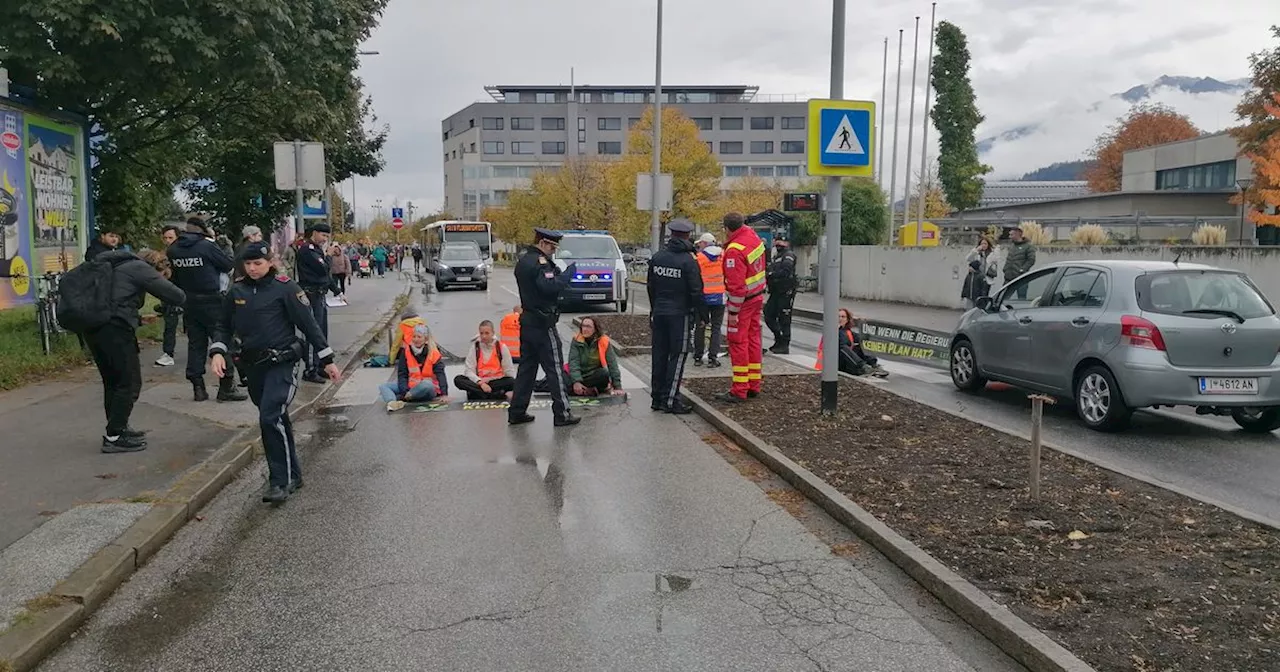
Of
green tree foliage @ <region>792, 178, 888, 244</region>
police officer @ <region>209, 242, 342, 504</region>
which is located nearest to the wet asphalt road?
police officer @ <region>209, 242, 342, 504</region>

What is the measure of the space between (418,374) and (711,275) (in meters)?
4.42

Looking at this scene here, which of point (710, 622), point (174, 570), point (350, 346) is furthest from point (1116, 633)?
point (350, 346)

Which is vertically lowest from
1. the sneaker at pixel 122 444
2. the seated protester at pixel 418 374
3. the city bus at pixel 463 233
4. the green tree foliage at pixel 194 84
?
the sneaker at pixel 122 444

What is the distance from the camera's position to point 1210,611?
14.0ft

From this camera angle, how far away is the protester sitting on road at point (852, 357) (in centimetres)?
1227

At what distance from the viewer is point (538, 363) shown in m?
9.02

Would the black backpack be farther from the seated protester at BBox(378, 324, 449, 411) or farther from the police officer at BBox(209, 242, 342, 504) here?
the seated protester at BBox(378, 324, 449, 411)

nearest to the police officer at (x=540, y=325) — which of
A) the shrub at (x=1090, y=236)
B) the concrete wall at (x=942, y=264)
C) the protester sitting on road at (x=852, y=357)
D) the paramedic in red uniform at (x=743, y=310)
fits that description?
the paramedic in red uniform at (x=743, y=310)

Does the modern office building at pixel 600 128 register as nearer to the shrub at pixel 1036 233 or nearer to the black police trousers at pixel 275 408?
the shrub at pixel 1036 233

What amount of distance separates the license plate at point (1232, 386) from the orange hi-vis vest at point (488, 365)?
6.94 meters

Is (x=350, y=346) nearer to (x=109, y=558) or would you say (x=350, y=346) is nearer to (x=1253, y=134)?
(x=109, y=558)

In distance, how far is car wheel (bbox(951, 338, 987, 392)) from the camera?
35.8ft

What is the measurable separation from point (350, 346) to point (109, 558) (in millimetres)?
10555

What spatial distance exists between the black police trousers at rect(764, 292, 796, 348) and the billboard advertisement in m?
9.79
